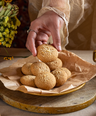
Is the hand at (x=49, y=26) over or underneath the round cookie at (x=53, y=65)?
over

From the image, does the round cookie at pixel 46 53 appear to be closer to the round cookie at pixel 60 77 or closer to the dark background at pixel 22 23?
the round cookie at pixel 60 77

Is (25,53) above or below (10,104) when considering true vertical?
below

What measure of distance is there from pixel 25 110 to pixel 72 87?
258 mm

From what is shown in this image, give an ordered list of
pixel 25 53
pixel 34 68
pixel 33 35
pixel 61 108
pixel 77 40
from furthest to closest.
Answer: pixel 77 40, pixel 25 53, pixel 33 35, pixel 34 68, pixel 61 108

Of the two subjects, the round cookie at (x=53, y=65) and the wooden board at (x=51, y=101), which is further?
the round cookie at (x=53, y=65)

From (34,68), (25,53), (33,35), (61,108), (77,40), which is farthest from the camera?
(77,40)

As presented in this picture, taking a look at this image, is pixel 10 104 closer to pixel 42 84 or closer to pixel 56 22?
pixel 42 84

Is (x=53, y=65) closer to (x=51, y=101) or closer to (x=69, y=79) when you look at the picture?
(x=69, y=79)

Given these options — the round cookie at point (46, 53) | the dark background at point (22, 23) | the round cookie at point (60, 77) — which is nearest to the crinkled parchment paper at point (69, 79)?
the round cookie at point (60, 77)

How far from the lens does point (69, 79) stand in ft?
3.26

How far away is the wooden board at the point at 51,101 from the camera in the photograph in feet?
2.44

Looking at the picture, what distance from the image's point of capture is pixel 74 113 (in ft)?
2.47

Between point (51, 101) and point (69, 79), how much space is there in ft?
0.81

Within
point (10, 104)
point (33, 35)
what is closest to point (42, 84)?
point (10, 104)
